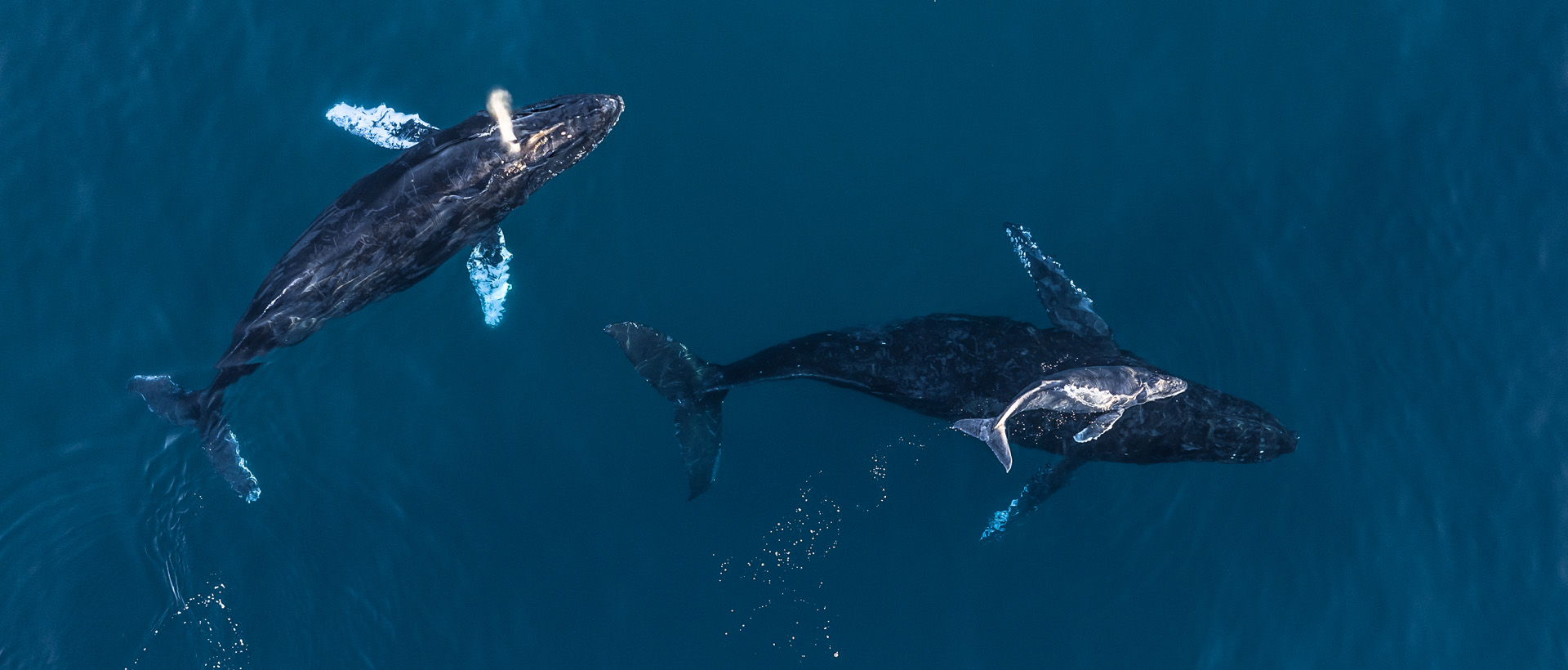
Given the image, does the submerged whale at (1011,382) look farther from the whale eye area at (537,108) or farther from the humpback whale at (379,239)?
the whale eye area at (537,108)

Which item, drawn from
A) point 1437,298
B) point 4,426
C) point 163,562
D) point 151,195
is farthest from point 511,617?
point 1437,298

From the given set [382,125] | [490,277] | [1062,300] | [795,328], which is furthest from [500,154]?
[1062,300]

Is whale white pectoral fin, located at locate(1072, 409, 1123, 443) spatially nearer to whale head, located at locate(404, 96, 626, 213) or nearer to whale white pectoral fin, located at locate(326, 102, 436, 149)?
whale head, located at locate(404, 96, 626, 213)

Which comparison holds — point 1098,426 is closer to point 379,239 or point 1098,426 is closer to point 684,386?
point 684,386

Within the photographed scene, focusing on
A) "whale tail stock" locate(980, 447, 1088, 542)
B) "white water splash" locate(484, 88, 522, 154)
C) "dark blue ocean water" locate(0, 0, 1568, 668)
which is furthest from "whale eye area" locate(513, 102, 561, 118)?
"whale tail stock" locate(980, 447, 1088, 542)

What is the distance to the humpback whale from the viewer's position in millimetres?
15578

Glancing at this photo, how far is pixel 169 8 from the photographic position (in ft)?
61.0

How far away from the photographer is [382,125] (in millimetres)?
17812

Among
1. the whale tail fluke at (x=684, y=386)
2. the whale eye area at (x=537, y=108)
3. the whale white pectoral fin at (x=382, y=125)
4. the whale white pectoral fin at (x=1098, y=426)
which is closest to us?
the whale white pectoral fin at (x=1098, y=426)

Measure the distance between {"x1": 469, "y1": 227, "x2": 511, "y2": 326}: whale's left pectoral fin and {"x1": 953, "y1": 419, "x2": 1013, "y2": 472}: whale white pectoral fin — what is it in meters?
9.54

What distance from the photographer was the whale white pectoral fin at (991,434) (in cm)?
1459

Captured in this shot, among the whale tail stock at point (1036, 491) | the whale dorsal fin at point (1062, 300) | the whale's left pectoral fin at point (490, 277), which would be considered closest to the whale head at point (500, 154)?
the whale's left pectoral fin at point (490, 277)

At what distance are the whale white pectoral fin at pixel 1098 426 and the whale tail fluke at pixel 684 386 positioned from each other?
7.06 metres

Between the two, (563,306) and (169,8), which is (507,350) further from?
(169,8)
